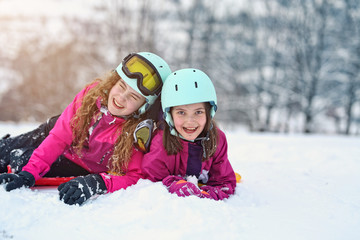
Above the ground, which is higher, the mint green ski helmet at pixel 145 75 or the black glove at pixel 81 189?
the mint green ski helmet at pixel 145 75

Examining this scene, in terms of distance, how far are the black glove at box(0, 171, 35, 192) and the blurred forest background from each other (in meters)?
8.43

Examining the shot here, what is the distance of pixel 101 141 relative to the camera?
2.46 m

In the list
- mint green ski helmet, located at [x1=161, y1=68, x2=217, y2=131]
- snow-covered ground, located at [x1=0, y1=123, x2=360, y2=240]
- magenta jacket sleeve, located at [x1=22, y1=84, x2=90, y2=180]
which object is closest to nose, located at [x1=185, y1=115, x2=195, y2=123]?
mint green ski helmet, located at [x1=161, y1=68, x2=217, y2=131]

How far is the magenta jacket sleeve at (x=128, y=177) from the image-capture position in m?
2.20

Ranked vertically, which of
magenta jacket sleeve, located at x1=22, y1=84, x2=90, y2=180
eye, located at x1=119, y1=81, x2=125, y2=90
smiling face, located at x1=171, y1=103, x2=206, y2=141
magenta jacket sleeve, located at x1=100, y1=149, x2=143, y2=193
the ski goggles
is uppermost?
the ski goggles

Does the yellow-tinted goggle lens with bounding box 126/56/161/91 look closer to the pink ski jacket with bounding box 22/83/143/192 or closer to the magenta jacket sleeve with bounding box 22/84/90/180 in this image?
the pink ski jacket with bounding box 22/83/143/192

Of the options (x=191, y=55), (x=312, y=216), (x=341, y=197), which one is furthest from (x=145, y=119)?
(x=191, y=55)

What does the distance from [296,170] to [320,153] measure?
114cm

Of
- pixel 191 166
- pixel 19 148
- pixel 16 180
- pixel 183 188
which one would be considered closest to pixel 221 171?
pixel 191 166

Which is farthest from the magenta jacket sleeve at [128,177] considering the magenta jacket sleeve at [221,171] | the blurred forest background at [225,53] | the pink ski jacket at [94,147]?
the blurred forest background at [225,53]

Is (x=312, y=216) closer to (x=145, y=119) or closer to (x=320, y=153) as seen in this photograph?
(x=145, y=119)

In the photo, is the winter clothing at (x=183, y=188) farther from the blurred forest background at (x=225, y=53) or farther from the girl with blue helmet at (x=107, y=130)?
the blurred forest background at (x=225, y=53)

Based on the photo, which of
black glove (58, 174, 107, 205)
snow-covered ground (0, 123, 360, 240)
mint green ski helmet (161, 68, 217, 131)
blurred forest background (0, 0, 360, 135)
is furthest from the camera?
blurred forest background (0, 0, 360, 135)

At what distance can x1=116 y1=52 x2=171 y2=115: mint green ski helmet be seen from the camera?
231 centimetres
